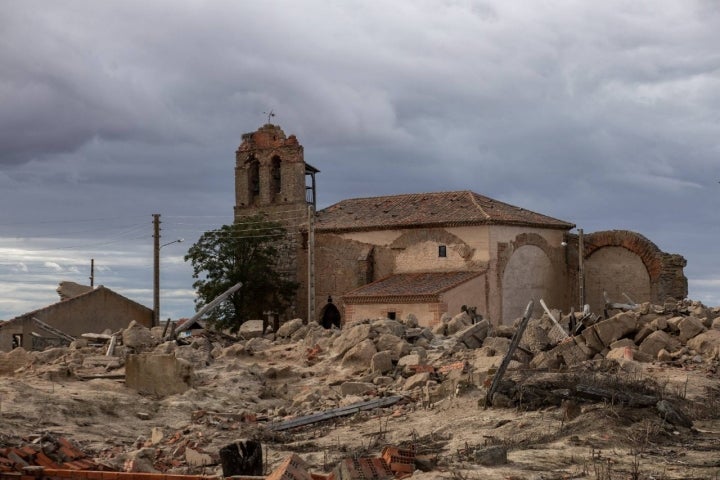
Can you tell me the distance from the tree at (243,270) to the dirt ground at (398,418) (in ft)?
59.5

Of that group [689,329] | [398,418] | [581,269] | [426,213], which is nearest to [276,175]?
[426,213]

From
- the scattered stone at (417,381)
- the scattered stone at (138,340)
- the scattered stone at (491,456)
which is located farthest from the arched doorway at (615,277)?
the scattered stone at (491,456)

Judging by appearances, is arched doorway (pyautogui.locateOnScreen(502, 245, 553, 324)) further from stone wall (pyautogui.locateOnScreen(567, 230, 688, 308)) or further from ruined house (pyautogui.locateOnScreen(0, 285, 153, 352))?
ruined house (pyautogui.locateOnScreen(0, 285, 153, 352))

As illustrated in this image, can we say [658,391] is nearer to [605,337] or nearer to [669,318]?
[605,337]

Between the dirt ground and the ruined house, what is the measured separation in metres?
9.79

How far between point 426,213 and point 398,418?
23.6 m

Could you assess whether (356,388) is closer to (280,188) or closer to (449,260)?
(449,260)

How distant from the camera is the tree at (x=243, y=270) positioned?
42312mm

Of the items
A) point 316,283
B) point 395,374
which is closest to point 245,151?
point 316,283

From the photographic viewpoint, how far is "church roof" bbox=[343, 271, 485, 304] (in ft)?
120

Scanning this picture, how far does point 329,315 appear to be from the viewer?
4284 cm

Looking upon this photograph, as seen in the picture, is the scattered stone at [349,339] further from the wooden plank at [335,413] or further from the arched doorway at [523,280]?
the arched doorway at [523,280]

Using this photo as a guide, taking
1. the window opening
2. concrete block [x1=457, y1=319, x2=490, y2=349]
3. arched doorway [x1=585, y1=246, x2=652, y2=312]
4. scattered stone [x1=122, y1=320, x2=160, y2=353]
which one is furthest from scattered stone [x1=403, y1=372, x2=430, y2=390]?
the window opening

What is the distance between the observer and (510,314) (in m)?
38.9
